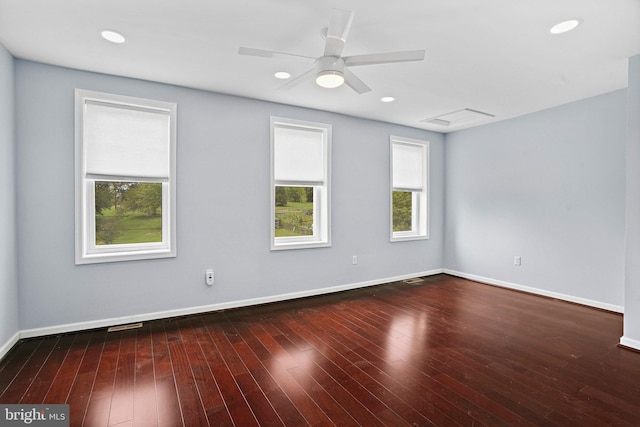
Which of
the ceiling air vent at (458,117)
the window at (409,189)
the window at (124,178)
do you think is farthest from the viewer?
the window at (409,189)

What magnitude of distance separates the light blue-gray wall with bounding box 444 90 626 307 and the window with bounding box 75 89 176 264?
182 inches

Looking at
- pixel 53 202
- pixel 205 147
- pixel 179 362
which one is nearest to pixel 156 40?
pixel 205 147

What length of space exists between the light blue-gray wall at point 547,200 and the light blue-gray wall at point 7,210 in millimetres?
5902

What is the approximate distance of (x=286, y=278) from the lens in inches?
167

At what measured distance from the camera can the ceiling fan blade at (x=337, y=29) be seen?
6.32 feet

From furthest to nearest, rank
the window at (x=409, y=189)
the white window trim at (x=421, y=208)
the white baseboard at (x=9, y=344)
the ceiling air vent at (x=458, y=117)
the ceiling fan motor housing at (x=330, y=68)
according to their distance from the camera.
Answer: the white window trim at (x=421, y=208) < the window at (x=409, y=189) < the ceiling air vent at (x=458, y=117) < the white baseboard at (x=9, y=344) < the ceiling fan motor housing at (x=330, y=68)

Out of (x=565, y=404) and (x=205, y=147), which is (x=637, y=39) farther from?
(x=205, y=147)

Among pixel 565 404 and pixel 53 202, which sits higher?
pixel 53 202

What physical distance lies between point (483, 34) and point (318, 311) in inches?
125

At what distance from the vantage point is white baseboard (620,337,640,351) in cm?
279

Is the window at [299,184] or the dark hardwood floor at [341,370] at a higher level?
the window at [299,184]

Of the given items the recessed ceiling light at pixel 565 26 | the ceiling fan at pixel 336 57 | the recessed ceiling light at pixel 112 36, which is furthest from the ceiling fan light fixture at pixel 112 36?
the recessed ceiling light at pixel 565 26

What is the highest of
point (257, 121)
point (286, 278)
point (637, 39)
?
point (637, 39)

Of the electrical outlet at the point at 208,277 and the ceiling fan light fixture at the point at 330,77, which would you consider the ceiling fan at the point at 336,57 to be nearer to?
the ceiling fan light fixture at the point at 330,77
